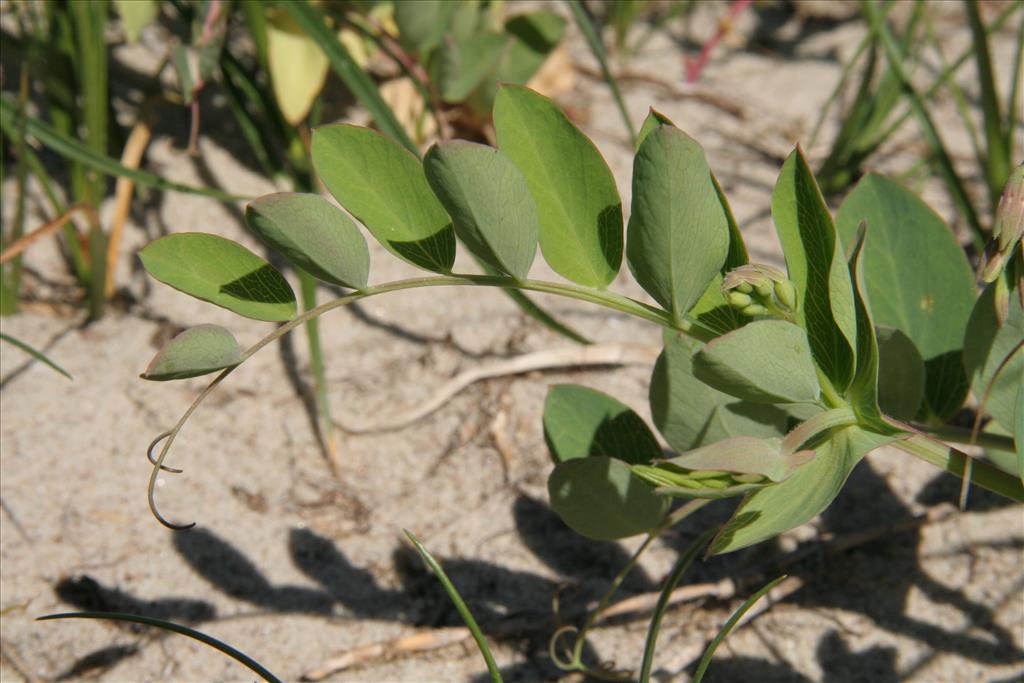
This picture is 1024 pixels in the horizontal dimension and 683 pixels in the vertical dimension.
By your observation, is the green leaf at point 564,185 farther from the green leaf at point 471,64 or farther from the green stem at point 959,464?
the green leaf at point 471,64

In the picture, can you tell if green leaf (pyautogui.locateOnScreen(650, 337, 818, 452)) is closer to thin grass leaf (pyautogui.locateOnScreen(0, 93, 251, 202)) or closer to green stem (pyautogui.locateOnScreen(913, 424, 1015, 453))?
green stem (pyautogui.locateOnScreen(913, 424, 1015, 453))

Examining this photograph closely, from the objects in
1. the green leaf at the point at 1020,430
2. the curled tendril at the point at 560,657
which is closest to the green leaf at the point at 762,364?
the green leaf at the point at 1020,430

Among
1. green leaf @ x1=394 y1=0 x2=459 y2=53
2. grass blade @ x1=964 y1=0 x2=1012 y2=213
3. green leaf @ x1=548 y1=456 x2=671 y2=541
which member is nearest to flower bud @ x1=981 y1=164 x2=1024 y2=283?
green leaf @ x1=548 y1=456 x2=671 y2=541

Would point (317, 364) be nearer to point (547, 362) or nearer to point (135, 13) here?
point (547, 362)

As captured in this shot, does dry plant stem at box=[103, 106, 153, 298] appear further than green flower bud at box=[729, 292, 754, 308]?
Yes

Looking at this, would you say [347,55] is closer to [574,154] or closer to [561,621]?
[574,154]

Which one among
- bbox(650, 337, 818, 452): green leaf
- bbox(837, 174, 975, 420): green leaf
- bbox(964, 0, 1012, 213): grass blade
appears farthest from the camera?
bbox(964, 0, 1012, 213): grass blade

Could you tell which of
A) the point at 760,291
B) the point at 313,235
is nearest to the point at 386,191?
the point at 313,235
